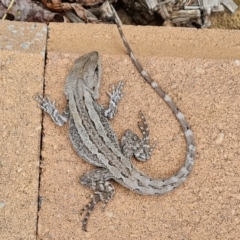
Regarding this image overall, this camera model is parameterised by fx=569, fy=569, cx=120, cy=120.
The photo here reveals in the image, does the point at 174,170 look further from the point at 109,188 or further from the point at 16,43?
the point at 16,43

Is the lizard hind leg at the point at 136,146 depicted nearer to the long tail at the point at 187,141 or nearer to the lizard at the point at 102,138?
the lizard at the point at 102,138

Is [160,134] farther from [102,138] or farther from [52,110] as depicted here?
[52,110]

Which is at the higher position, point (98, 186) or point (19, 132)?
point (19, 132)

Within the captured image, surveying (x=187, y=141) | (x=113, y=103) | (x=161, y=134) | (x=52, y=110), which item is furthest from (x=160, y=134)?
(x=52, y=110)

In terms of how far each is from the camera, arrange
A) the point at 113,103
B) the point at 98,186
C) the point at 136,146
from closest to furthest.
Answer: the point at 98,186 < the point at 136,146 < the point at 113,103

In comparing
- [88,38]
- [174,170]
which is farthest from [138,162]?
[88,38]

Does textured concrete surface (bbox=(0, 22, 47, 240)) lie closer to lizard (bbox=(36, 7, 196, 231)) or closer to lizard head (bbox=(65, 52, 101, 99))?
lizard (bbox=(36, 7, 196, 231))

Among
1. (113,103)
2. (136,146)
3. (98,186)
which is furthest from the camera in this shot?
(113,103)
